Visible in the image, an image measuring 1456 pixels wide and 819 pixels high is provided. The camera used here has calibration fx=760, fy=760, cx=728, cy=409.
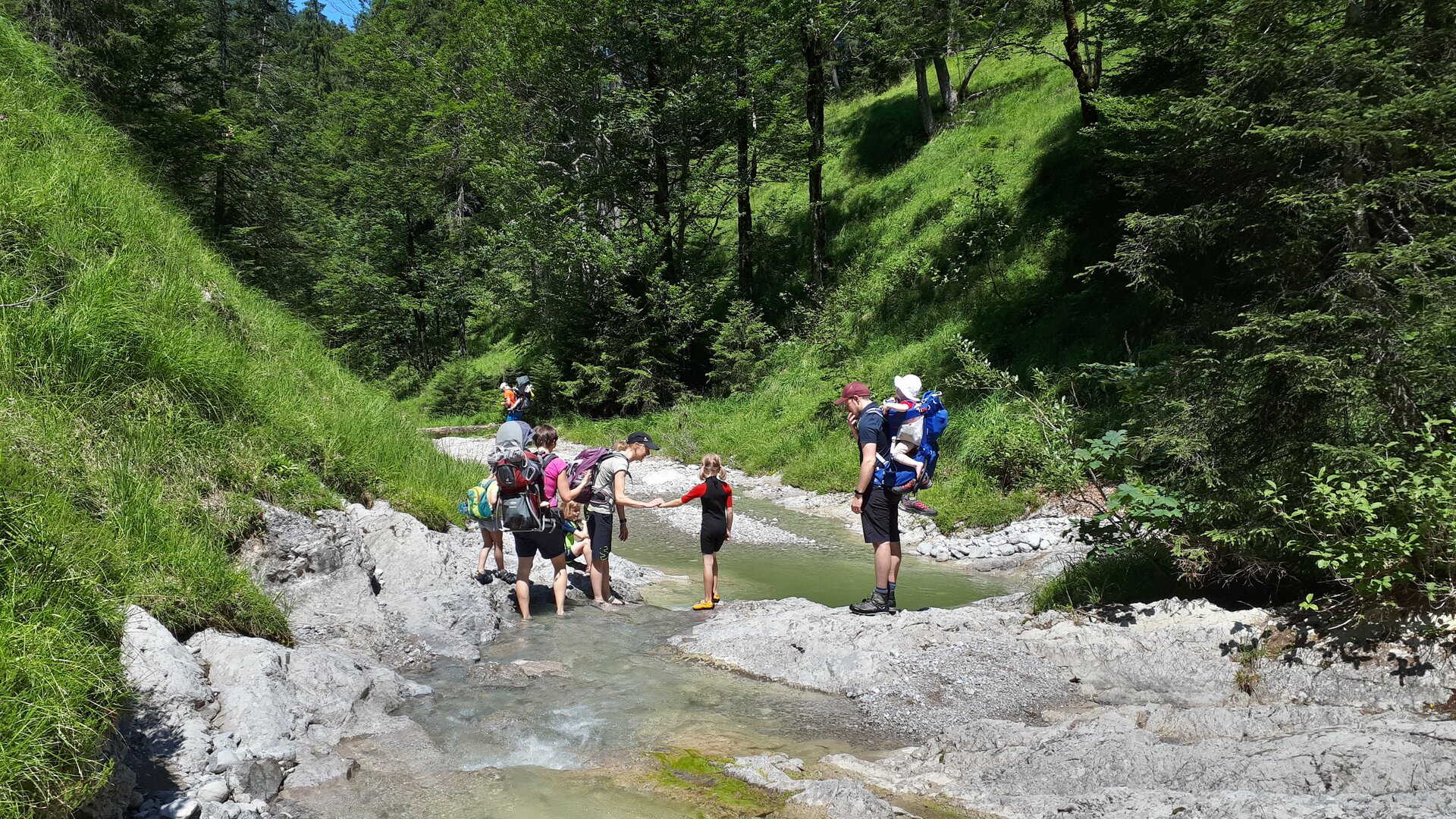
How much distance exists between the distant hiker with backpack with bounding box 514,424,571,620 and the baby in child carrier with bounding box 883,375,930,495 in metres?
3.48

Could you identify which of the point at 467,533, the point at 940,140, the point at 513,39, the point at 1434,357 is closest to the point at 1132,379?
the point at 1434,357

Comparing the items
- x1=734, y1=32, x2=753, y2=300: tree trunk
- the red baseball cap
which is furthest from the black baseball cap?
x1=734, y1=32, x2=753, y2=300: tree trunk

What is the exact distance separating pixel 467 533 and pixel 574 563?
161 cm

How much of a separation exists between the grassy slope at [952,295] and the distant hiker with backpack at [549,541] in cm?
686

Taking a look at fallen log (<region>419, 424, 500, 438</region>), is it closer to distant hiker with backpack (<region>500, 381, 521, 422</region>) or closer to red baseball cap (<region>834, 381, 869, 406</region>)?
distant hiker with backpack (<region>500, 381, 521, 422</region>)

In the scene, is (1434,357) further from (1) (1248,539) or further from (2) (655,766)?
(2) (655,766)

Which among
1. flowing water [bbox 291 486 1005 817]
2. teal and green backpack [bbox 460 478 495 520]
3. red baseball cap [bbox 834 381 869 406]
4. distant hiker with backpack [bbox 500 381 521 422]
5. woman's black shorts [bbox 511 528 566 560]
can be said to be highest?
red baseball cap [bbox 834 381 869 406]

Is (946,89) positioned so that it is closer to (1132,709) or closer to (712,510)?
(712,510)

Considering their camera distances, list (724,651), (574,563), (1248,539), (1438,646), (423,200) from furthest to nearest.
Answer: (423,200), (574,563), (724,651), (1248,539), (1438,646)

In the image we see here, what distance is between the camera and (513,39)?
2483 cm

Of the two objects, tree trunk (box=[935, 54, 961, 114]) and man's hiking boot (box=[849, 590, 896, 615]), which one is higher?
tree trunk (box=[935, 54, 961, 114])

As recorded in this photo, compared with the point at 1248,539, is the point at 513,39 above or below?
above

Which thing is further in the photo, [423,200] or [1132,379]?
[423,200]

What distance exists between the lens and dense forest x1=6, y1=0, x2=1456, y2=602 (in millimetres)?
5348
